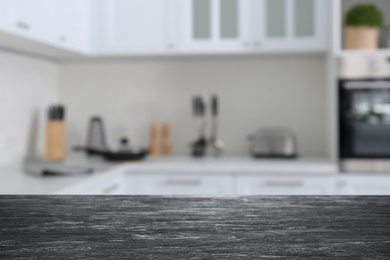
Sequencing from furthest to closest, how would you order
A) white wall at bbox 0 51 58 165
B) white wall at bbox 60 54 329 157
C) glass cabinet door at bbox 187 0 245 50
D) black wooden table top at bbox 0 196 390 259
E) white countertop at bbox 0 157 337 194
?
white wall at bbox 60 54 329 157 < glass cabinet door at bbox 187 0 245 50 < white wall at bbox 0 51 58 165 < white countertop at bbox 0 157 337 194 < black wooden table top at bbox 0 196 390 259

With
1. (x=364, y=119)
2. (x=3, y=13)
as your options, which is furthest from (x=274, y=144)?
(x=3, y=13)

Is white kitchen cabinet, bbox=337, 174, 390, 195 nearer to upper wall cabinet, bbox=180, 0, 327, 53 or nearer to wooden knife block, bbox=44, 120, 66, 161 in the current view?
upper wall cabinet, bbox=180, 0, 327, 53

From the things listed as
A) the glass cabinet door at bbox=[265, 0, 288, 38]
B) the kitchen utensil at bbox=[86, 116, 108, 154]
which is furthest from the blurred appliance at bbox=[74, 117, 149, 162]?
the glass cabinet door at bbox=[265, 0, 288, 38]

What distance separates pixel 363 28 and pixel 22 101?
5.99 ft

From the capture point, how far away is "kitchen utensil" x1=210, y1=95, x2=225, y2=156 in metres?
3.12

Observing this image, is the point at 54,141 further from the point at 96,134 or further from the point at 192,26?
the point at 192,26

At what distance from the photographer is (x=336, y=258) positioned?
1.34ft

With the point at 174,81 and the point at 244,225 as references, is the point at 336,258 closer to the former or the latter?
the point at 244,225

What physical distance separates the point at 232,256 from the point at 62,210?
0.14m

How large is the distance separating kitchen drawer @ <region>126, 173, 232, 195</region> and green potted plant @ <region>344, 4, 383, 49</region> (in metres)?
0.95

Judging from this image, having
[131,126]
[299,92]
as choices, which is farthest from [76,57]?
[299,92]

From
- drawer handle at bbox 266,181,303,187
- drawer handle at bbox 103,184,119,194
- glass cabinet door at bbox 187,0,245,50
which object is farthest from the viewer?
glass cabinet door at bbox 187,0,245,50

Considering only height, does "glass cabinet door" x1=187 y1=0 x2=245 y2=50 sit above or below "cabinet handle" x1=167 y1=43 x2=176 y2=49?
above

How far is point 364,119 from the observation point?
2799 mm
